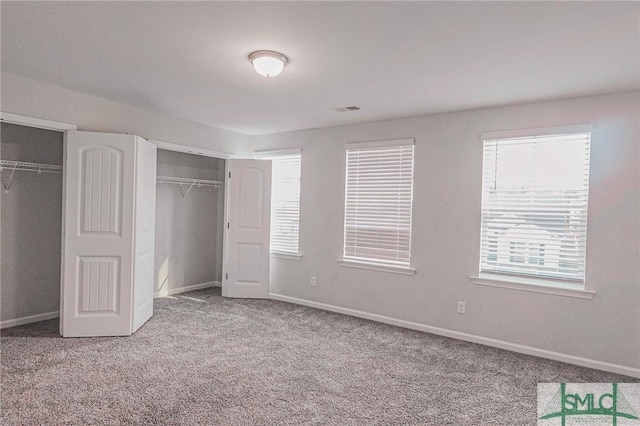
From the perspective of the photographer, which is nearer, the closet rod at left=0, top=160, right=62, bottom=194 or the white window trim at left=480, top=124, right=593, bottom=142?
the white window trim at left=480, top=124, right=593, bottom=142

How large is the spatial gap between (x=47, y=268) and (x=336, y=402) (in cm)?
386

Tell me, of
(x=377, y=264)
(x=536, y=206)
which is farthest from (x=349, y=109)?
(x=536, y=206)

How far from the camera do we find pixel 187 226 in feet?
19.9

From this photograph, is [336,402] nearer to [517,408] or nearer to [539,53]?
[517,408]

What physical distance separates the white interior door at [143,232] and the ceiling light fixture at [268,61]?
6.22 ft

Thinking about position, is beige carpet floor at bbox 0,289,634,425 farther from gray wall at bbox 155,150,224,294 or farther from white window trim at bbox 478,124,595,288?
gray wall at bbox 155,150,224,294

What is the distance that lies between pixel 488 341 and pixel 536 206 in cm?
147

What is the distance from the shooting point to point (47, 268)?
452cm

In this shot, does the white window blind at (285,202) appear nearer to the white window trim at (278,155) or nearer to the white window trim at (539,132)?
the white window trim at (278,155)

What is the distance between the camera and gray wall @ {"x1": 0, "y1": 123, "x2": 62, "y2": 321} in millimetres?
4156

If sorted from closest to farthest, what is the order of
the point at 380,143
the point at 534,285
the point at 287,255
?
1. the point at 534,285
2. the point at 380,143
3. the point at 287,255

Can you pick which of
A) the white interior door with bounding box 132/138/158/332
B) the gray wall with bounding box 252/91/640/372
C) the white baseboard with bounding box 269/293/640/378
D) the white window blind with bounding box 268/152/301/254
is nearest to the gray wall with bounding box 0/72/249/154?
the white interior door with bounding box 132/138/158/332

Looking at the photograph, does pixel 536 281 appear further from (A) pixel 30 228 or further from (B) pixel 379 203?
(A) pixel 30 228

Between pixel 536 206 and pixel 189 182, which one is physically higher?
pixel 189 182
